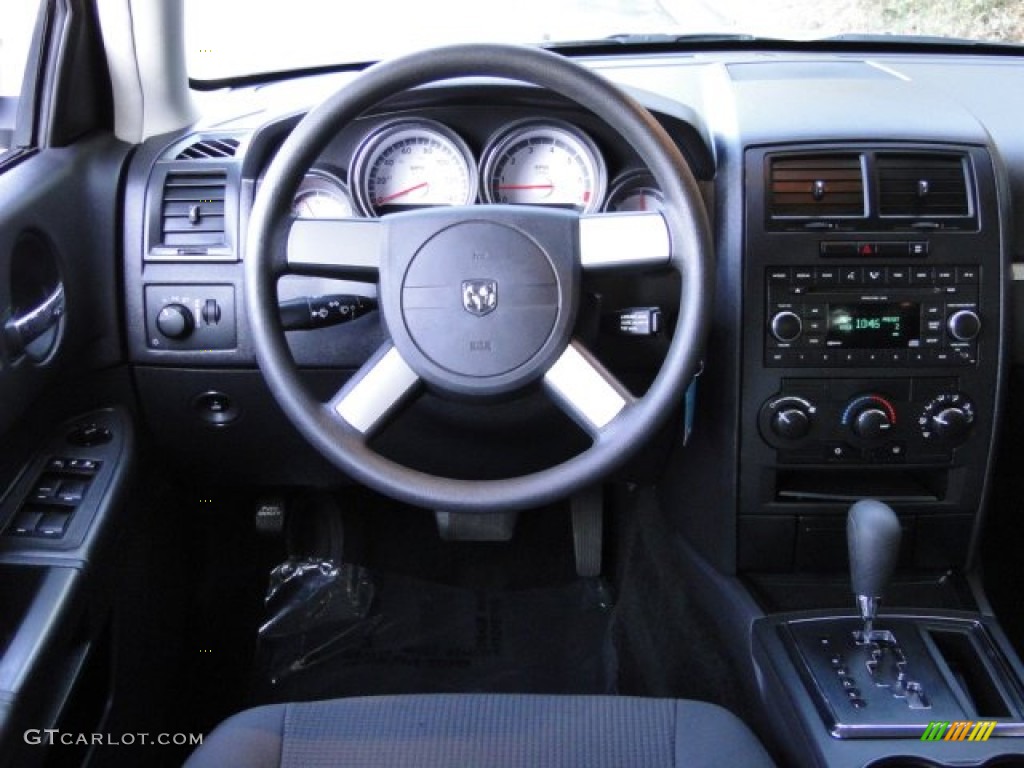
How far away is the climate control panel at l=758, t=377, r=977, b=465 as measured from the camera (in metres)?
1.59

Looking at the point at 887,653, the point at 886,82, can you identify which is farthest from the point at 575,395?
the point at 886,82

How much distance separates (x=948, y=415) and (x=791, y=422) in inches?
9.3

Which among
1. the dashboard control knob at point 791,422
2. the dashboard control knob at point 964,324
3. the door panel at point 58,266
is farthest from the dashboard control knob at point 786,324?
the door panel at point 58,266

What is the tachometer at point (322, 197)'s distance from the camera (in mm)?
Result: 1610

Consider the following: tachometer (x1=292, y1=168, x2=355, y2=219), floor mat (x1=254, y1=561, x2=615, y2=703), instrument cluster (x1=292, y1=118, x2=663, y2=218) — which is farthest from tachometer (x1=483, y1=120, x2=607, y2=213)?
floor mat (x1=254, y1=561, x2=615, y2=703)

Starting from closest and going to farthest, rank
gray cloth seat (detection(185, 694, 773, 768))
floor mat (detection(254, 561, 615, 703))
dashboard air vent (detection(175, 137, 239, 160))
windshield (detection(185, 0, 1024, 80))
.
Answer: gray cloth seat (detection(185, 694, 773, 768))
dashboard air vent (detection(175, 137, 239, 160))
windshield (detection(185, 0, 1024, 80))
floor mat (detection(254, 561, 615, 703))

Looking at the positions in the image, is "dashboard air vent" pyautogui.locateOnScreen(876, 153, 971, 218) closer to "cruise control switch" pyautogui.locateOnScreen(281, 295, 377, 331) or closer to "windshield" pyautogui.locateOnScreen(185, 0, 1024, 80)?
"windshield" pyautogui.locateOnScreen(185, 0, 1024, 80)

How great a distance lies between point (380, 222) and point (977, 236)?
0.86m

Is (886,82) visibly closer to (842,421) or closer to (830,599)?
(842,421)

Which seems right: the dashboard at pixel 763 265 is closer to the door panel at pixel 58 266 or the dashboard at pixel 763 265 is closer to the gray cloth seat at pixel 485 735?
the door panel at pixel 58 266

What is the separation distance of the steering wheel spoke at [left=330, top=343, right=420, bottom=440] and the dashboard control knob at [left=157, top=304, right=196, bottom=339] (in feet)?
1.41

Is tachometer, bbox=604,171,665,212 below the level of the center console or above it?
above

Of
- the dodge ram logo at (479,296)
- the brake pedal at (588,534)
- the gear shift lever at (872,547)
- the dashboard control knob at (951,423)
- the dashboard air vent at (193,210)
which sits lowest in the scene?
the brake pedal at (588,534)

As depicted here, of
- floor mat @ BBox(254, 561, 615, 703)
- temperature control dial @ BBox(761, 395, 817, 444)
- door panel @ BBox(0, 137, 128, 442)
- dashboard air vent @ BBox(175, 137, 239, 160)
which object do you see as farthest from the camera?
floor mat @ BBox(254, 561, 615, 703)
